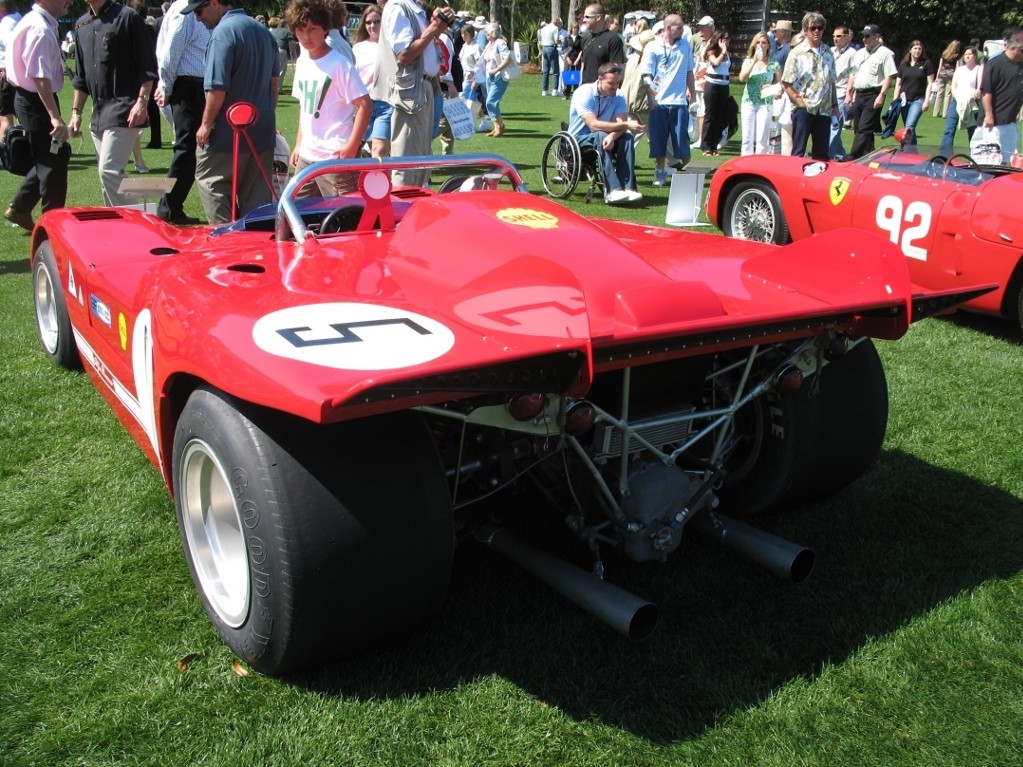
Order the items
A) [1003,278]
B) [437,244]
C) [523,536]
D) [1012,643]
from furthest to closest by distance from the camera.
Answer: [1003,278] → [523,536] → [437,244] → [1012,643]

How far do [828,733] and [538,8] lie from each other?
50.5m

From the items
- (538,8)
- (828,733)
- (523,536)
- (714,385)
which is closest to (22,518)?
(523,536)

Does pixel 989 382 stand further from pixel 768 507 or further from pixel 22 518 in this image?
pixel 22 518

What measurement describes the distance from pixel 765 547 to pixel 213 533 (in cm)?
167

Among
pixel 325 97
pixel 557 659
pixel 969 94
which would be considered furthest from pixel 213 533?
pixel 969 94

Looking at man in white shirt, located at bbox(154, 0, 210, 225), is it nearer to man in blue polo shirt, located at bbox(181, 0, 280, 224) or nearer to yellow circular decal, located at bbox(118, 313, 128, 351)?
man in blue polo shirt, located at bbox(181, 0, 280, 224)

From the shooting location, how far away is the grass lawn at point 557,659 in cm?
238

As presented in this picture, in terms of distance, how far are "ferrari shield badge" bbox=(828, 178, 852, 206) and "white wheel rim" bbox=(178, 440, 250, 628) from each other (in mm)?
5481

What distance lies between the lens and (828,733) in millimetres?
2438

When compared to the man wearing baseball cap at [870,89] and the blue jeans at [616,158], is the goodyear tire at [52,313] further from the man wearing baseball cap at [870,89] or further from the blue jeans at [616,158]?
the man wearing baseball cap at [870,89]

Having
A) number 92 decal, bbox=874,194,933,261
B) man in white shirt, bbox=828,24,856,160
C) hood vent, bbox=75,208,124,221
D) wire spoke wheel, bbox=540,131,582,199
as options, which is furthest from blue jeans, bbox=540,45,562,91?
hood vent, bbox=75,208,124,221

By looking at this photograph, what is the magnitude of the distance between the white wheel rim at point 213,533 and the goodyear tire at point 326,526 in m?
0.11

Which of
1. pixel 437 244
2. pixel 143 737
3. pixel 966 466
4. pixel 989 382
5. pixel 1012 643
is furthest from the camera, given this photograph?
pixel 989 382

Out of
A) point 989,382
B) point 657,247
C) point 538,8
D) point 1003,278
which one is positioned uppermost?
point 538,8
